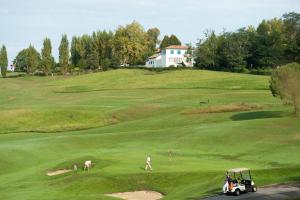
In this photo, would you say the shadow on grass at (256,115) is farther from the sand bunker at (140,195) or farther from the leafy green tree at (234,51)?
the leafy green tree at (234,51)

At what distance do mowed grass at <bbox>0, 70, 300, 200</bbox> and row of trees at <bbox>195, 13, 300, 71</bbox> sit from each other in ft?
129

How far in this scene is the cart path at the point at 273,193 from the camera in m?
28.8

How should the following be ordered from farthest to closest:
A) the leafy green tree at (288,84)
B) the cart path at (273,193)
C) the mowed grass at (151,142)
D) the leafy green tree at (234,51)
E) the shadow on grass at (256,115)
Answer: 1. the leafy green tree at (234,51)
2. the shadow on grass at (256,115)
3. the leafy green tree at (288,84)
4. the mowed grass at (151,142)
5. the cart path at (273,193)

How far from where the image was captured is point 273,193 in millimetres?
29703

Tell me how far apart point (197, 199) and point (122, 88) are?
113 meters

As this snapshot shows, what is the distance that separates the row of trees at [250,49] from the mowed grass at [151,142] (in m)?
39.4

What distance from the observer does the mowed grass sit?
1512 inches

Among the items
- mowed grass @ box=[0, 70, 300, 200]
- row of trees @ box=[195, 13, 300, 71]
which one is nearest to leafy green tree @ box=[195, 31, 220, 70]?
row of trees @ box=[195, 13, 300, 71]

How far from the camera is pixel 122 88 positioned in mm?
142875

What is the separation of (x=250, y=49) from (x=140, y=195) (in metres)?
144

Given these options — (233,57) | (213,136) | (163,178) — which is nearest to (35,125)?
(213,136)

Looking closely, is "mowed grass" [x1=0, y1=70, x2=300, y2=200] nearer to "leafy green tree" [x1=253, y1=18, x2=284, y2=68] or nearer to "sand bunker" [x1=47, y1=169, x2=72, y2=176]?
"sand bunker" [x1=47, y1=169, x2=72, y2=176]

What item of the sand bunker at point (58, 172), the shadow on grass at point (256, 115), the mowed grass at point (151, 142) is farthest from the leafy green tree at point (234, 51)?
the sand bunker at point (58, 172)

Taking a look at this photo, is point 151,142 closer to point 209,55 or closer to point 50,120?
point 50,120
